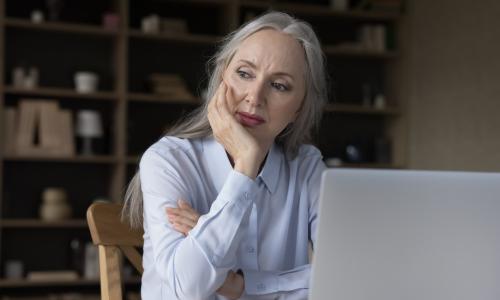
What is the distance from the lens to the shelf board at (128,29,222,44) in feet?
15.7

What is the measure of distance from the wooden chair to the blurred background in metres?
2.96

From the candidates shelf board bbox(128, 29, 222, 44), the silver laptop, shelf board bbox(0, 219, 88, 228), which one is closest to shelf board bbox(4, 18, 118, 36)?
shelf board bbox(128, 29, 222, 44)

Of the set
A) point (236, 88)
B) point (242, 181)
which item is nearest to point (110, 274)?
point (242, 181)

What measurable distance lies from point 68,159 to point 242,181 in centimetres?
338

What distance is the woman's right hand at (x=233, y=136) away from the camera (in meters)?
1.50

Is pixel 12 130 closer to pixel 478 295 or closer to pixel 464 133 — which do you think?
pixel 464 133

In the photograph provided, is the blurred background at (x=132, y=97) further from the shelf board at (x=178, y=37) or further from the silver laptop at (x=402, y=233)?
the silver laptop at (x=402, y=233)

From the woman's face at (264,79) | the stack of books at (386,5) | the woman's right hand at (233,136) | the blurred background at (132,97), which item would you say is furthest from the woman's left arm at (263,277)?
the stack of books at (386,5)

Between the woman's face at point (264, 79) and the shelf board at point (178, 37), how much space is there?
310 centimetres

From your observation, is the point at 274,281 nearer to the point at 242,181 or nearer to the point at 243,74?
the point at 242,181

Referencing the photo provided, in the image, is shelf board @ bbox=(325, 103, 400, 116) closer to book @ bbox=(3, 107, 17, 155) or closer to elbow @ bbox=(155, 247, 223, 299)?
book @ bbox=(3, 107, 17, 155)

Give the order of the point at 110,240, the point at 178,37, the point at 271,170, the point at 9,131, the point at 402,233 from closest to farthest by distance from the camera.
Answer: the point at 402,233
the point at 110,240
the point at 271,170
the point at 9,131
the point at 178,37

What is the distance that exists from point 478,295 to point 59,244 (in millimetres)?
4263

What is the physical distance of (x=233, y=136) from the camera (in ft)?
5.20
